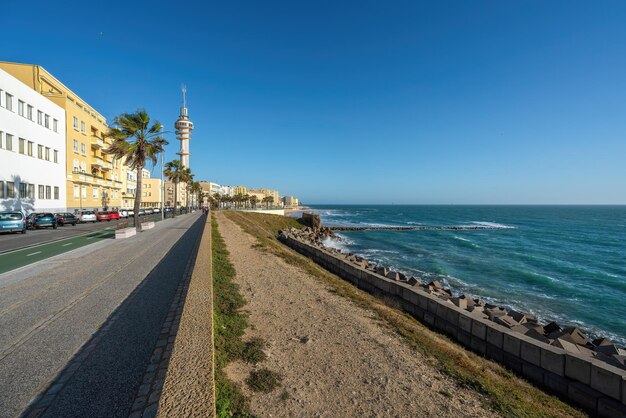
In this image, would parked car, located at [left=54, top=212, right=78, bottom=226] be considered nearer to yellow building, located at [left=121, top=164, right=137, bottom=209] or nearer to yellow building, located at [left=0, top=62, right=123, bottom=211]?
yellow building, located at [left=0, top=62, right=123, bottom=211]

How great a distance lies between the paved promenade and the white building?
25261 millimetres

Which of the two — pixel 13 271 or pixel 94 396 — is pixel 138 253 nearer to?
pixel 13 271

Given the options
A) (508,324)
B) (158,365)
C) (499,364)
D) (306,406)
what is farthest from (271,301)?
(508,324)

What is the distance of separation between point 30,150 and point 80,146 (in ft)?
35.9

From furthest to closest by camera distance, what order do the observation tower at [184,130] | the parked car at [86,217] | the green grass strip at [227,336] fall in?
the observation tower at [184,130]
the parked car at [86,217]
the green grass strip at [227,336]

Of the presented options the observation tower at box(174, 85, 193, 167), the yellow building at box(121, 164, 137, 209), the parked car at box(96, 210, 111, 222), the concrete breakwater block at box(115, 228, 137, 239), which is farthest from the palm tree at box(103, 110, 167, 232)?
the observation tower at box(174, 85, 193, 167)

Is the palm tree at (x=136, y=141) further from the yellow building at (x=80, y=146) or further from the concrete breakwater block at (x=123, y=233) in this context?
the yellow building at (x=80, y=146)

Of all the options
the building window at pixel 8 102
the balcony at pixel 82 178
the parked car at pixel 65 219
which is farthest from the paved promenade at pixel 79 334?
the balcony at pixel 82 178

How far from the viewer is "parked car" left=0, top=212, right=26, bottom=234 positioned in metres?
20.8

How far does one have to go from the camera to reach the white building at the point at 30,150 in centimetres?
2725

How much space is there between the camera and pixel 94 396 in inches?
140

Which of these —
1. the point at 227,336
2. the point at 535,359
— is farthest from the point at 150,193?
the point at 535,359

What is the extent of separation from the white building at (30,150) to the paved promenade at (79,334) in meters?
25.3

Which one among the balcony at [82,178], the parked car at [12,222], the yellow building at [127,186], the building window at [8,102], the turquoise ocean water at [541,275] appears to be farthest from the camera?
the yellow building at [127,186]
